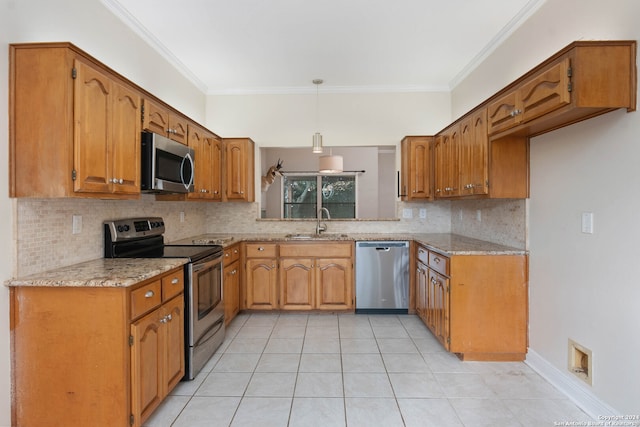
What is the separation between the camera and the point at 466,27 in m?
2.82

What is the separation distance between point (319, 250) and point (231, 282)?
1.01 metres

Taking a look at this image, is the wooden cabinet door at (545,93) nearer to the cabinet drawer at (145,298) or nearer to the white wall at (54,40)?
the cabinet drawer at (145,298)

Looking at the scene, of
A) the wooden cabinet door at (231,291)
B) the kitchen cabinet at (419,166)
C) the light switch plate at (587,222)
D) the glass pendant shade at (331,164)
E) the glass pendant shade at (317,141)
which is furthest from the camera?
the glass pendant shade at (331,164)

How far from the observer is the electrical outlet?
6.75 ft

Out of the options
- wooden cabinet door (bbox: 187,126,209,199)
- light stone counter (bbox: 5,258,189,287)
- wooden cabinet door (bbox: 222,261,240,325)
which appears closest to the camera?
light stone counter (bbox: 5,258,189,287)

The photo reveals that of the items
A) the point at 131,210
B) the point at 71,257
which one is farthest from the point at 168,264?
A: the point at 131,210

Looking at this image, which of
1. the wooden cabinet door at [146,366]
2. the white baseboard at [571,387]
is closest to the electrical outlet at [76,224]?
the wooden cabinet door at [146,366]

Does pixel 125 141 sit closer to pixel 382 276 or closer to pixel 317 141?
pixel 317 141

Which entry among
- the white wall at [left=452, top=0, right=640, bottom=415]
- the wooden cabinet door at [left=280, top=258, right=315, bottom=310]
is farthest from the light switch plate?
the wooden cabinet door at [left=280, top=258, right=315, bottom=310]

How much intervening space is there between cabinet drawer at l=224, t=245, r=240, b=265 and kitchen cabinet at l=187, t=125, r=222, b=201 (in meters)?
0.59

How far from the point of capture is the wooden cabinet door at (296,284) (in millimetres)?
3719

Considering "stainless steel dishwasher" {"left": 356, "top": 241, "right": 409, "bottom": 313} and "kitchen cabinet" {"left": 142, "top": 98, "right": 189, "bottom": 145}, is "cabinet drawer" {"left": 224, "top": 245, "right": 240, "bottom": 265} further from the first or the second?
"stainless steel dishwasher" {"left": 356, "top": 241, "right": 409, "bottom": 313}

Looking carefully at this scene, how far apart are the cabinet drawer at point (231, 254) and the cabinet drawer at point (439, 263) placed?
6.53 ft

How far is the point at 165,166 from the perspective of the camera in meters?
2.41
